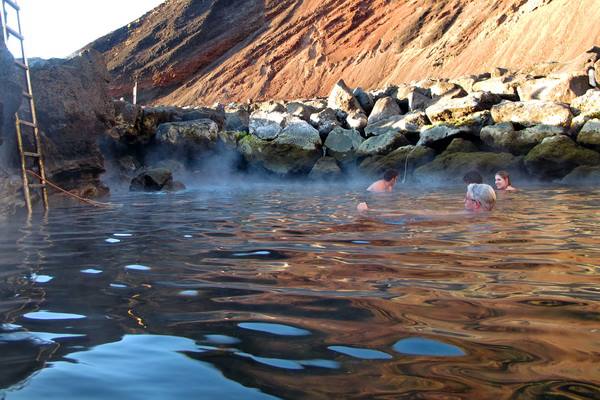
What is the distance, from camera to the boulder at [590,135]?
14047mm

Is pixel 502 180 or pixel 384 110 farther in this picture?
pixel 384 110

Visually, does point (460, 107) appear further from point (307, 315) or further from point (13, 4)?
point (307, 315)

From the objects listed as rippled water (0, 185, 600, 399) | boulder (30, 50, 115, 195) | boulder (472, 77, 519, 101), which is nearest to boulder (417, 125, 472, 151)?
boulder (472, 77, 519, 101)

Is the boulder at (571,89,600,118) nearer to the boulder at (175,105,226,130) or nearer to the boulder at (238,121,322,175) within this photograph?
the boulder at (238,121,322,175)

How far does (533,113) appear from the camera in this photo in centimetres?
1603

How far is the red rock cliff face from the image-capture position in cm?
3388

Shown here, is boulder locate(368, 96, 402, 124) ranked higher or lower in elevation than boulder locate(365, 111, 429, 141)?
higher

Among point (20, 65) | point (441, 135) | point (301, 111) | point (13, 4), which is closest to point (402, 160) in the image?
point (441, 135)

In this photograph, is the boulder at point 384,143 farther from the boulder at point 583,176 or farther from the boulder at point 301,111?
the boulder at point 583,176

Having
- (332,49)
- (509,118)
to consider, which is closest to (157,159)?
(509,118)

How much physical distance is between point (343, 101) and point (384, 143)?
4.51 metres

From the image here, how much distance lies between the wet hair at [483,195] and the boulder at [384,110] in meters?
13.3

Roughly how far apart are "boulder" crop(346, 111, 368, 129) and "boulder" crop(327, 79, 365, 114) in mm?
523

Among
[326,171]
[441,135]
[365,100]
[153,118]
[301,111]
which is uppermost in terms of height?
[365,100]
